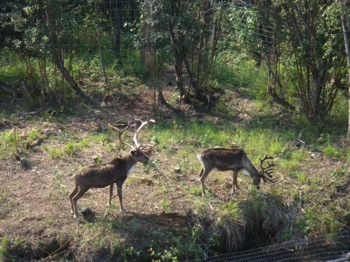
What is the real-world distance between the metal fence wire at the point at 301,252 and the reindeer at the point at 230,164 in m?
1.10

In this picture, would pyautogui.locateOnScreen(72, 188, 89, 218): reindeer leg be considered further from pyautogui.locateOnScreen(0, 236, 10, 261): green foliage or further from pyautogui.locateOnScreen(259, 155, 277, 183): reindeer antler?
pyautogui.locateOnScreen(259, 155, 277, 183): reindeer antler

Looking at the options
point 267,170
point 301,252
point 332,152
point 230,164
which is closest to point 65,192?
point 230,164

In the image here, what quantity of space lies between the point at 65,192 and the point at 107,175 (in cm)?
115

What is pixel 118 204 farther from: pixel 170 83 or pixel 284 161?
pixel 170 83

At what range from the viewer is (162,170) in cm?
1130

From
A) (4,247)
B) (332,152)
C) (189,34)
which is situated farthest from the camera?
(189,34)

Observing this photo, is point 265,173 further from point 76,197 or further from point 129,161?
point 76,197

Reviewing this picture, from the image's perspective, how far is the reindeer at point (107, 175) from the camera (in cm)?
955

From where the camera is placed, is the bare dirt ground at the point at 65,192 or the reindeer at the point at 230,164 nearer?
the bare dirt ground at the point at 65,192

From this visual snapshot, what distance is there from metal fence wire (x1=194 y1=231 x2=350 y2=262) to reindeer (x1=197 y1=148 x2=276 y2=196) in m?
1.10

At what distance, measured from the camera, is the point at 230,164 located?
1041cm

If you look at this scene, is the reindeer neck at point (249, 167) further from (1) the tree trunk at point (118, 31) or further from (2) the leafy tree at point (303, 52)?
(1) the tree trunk at point (118, 31)

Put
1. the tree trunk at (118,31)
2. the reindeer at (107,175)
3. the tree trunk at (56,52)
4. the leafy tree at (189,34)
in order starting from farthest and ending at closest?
the tree trunk at (118,31) < the tree trunk at (56,52) < the leafy tree at (189,34) < the reindeer at (107,175)

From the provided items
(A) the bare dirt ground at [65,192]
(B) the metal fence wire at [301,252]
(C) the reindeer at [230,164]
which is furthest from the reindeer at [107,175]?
(B) the metal fence wire at [301,252]
